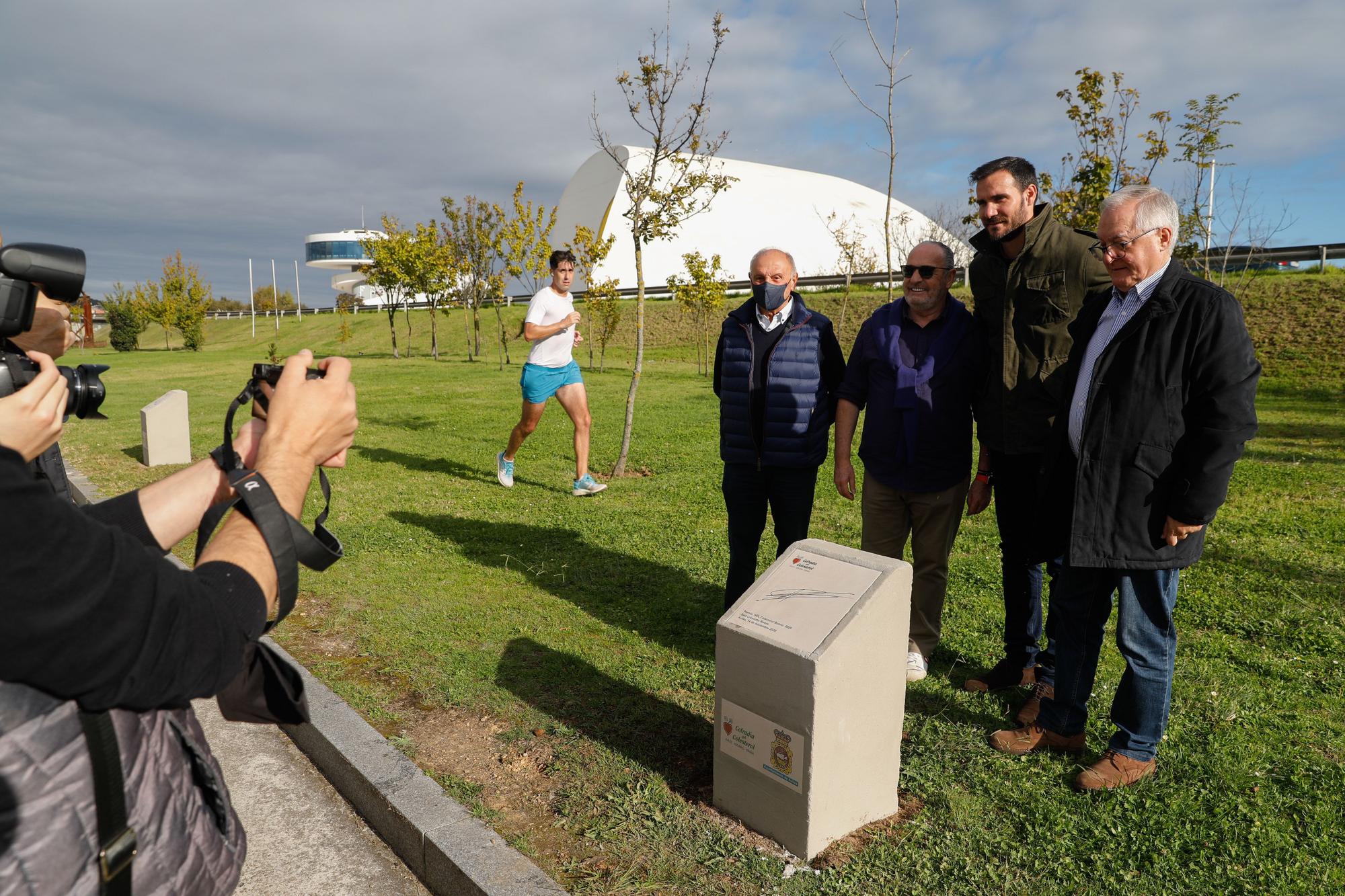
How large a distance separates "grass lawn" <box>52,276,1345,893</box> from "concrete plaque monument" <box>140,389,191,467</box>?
1.04 metres

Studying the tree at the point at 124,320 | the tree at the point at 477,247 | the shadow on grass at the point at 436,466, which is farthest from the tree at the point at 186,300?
the shadow on grass at the point at 436,466

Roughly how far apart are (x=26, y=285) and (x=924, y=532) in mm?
3961

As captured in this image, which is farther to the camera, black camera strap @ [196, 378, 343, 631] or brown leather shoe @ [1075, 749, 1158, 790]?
brown leather shoe @ [1075, 749, 1158, 790]

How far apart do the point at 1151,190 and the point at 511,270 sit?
22403mm

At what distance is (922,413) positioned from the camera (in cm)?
432

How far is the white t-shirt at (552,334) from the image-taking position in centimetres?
819

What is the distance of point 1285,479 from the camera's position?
29.4 feet

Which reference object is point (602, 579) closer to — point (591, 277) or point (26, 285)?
point (26, 285)

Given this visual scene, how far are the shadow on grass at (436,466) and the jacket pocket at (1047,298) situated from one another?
5608 millimetres

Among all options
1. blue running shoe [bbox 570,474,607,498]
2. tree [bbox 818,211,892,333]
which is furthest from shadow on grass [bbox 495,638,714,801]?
tree [bbox 818,211,892,333]

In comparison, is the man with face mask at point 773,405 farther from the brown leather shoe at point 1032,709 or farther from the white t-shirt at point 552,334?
the white t-shirt at point 552,334

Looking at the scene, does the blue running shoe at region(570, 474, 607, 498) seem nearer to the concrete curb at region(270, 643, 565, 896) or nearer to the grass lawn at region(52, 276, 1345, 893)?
the grass lawn at region(52, 276, 1345, 893)

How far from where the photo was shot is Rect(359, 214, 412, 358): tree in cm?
3030

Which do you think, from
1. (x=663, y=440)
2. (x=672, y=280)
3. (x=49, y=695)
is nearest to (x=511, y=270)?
(x=672, y=280)
